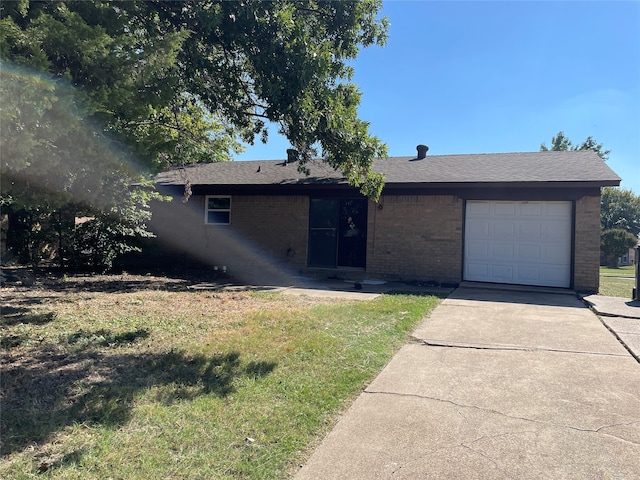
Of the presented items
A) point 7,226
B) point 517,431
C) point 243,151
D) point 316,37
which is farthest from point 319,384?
point 243,151

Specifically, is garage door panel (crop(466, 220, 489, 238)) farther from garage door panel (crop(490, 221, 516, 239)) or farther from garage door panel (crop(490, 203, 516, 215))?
garage door panel (crop(490, 203, 516, 215))

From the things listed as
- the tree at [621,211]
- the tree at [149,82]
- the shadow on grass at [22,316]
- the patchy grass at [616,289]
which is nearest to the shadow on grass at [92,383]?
the shadow on grass at [22,316]

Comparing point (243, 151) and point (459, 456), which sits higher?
point (243, 151)

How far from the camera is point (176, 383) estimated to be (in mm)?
4133

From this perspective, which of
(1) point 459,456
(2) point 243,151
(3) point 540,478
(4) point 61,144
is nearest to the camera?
(3) point 540,478

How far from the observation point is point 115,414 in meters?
3.43

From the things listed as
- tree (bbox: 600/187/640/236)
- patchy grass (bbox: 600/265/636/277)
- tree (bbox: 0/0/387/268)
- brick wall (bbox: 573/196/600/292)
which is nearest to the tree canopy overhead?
tree (bbox: 0/0/387/268)

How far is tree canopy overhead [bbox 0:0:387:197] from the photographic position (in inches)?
158

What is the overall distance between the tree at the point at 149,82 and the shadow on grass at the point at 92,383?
184cm

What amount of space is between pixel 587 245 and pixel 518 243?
5.29 ft

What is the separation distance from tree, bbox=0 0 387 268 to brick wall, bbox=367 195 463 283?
4232 mm

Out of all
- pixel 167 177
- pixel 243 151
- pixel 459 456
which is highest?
pixel 243 151

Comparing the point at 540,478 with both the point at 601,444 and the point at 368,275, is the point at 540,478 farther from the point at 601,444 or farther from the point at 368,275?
the point at 368,275

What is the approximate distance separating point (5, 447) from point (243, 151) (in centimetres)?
2037
